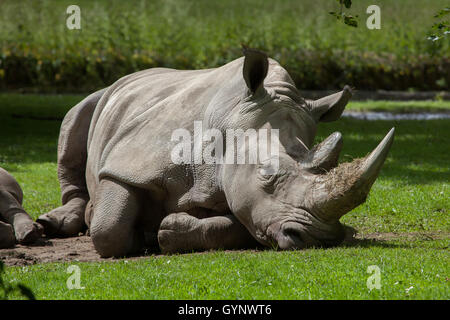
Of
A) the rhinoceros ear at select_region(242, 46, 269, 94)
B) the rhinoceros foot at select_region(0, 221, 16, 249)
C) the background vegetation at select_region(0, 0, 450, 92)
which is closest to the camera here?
the rhinoceros ear at select_region(242, 46, 269, 94)

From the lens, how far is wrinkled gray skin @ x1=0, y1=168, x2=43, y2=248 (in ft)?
25.2

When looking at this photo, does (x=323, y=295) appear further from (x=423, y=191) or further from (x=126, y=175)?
(x=423, y=191)

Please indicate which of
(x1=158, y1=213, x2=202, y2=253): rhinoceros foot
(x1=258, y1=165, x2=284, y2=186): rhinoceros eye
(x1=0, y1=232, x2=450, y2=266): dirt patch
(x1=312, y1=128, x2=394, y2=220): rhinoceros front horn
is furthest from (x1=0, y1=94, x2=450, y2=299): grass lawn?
(x1=258, y1=165, x2=284, y2=186): rhinoceros eye

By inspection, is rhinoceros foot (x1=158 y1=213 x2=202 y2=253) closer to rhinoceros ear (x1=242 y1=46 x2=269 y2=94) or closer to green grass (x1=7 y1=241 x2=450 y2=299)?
green grass (x1=7 y1=241 x2=450 y2=299)

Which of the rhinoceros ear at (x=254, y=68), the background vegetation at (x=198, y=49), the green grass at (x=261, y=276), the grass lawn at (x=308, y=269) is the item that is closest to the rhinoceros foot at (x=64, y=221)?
the grass lawn at (x=308, y=269)

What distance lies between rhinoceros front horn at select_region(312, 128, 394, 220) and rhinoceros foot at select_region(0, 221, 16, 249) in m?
3.20

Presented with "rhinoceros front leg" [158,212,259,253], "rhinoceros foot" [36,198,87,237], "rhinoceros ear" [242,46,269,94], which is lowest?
"rhinoceros foot" [36,198,87,237]

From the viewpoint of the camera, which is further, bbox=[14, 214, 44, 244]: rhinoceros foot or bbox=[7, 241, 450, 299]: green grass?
bbox=[14, 214, 44, 244]: rhinoceros foot

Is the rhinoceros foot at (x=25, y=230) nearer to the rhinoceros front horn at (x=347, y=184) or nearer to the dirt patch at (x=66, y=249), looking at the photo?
the dirt patch at (x=66, y=249)

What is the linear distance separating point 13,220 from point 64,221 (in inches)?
27.5

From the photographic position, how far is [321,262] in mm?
5883

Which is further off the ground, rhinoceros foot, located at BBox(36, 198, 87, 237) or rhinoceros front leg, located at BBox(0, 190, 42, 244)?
rhinoceros front leg, located at BBox(0, 190, 42, 244)

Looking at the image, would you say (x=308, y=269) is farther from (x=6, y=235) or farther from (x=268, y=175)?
(x=6, y=235)

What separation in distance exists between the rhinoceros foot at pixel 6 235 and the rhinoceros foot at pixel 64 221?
820 millimetres
